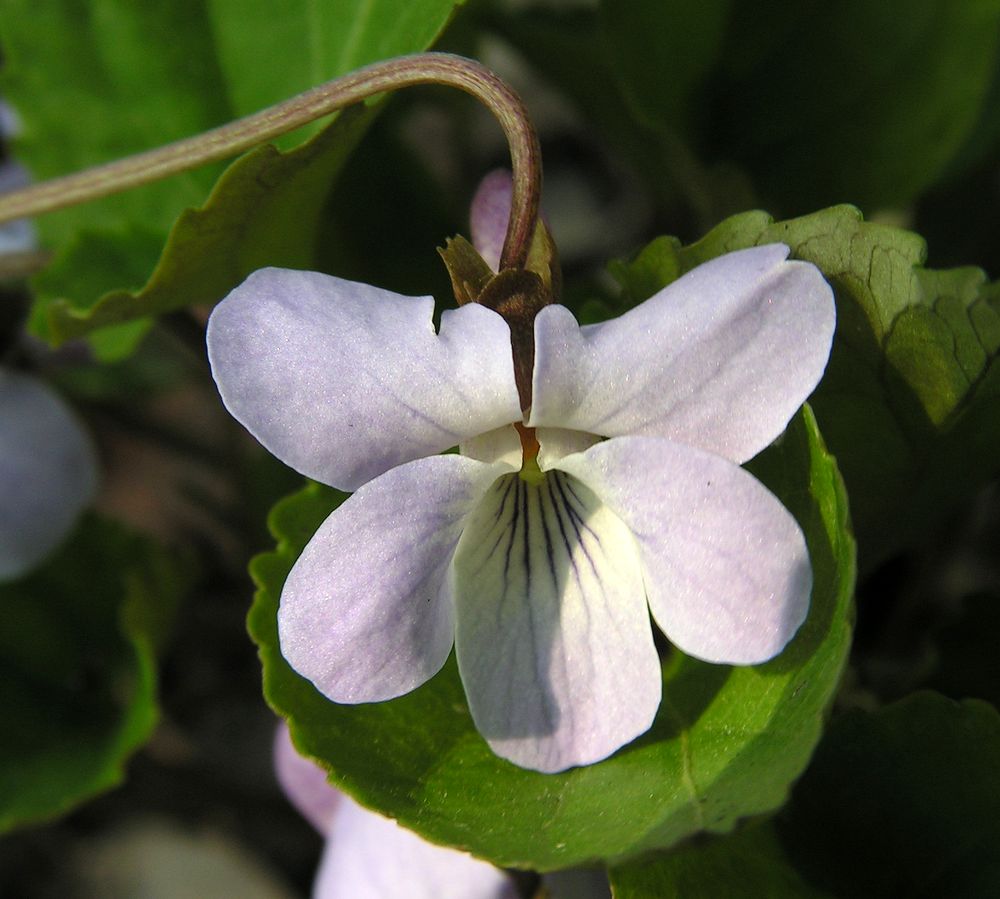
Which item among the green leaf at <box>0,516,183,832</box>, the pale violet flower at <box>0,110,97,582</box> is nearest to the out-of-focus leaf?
the pale violet flower at <box>0,110,97,582</box>

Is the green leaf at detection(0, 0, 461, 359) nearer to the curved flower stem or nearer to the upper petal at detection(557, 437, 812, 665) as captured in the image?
the curved flower stem

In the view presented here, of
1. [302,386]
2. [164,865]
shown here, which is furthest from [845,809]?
[164,865]

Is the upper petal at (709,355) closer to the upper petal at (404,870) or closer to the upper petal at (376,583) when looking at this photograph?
the upper petal at (376,583)

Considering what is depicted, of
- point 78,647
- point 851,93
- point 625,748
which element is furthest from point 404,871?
point 851,93

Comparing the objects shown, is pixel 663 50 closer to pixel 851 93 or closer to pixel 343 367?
pixel 851 93

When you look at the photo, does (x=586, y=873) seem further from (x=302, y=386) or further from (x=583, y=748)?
(x=302, y=386)

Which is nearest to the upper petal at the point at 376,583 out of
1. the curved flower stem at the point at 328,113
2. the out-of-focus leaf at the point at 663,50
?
the curved flower stem at the point at 328,113
